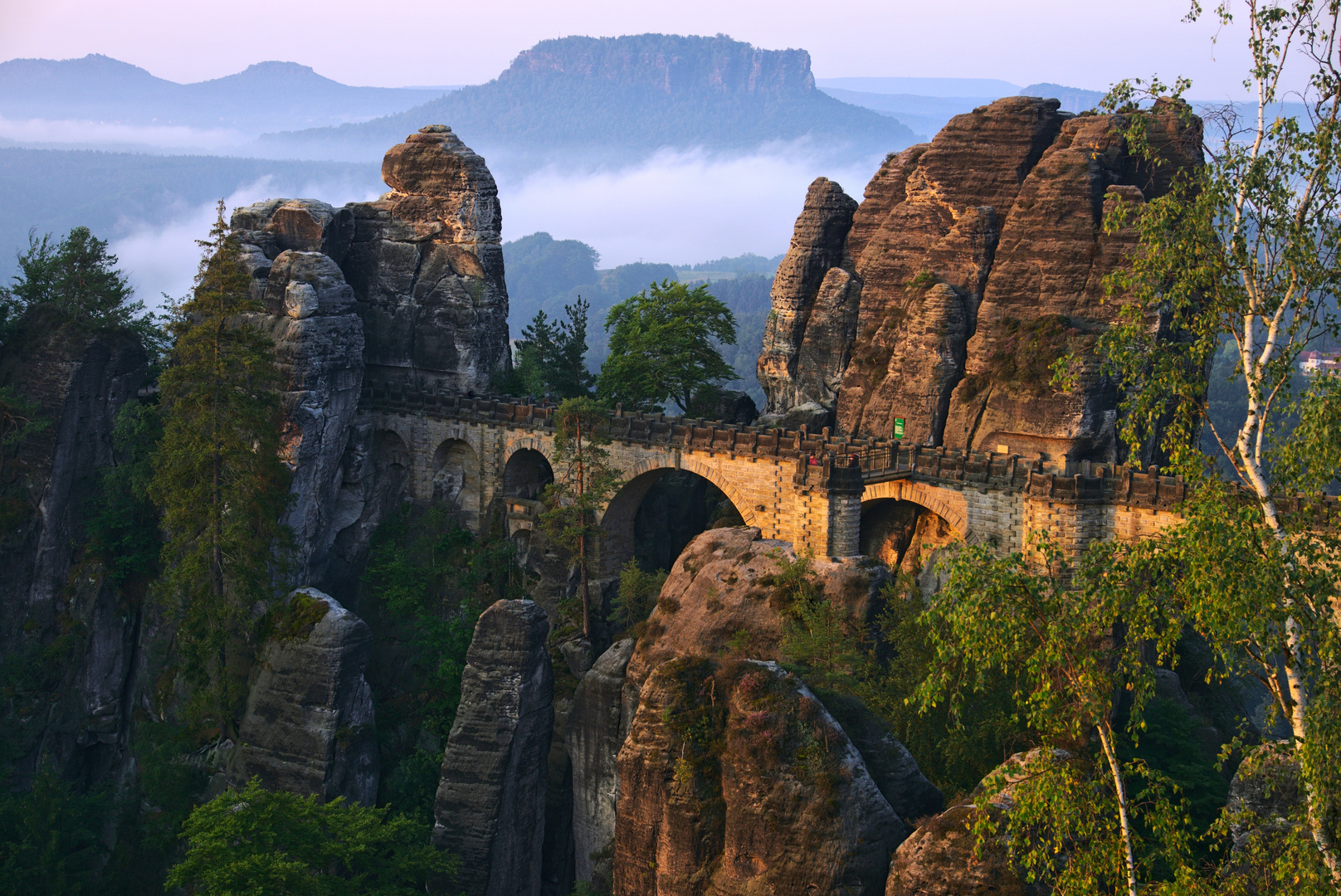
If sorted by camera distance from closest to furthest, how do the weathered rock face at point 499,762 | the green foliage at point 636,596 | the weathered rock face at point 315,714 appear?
the weathered rock face at point 499,762 < the weathered rock face at point 315,714 < the green foliage at point 636,596

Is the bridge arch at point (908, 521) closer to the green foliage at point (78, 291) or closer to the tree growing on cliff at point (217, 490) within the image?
the tree growing on cliff at point (217, 490)

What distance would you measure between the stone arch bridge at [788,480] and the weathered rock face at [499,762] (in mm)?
10067

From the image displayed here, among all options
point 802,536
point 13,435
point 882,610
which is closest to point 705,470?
point 802,536

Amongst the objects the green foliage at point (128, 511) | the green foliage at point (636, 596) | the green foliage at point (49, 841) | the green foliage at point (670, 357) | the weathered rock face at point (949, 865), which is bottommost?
the green foliage at point (49, 841)

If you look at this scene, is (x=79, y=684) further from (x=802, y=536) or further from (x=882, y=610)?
(x=882, y=610)

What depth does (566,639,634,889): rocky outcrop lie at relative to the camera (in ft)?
108

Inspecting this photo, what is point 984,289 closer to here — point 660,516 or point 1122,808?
point 660,516

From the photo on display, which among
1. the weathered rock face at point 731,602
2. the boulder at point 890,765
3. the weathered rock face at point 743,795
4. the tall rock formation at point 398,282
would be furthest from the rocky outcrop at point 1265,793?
the tall rock formation at point 398,282

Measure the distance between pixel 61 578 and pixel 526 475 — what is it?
16.8 metres

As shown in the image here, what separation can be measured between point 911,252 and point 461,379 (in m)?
18.5

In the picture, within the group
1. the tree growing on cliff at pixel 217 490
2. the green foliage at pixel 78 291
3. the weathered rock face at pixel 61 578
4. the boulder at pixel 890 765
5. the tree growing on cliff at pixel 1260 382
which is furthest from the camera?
the green foliage at pixel 78 291

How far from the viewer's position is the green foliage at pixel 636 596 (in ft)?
128

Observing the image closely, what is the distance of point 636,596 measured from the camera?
3938cm

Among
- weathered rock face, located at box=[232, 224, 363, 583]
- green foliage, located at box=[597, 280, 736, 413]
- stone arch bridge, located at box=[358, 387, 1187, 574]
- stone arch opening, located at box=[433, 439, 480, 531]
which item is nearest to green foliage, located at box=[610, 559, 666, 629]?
stone arch bridge, located at box=[358, 387, 1187, 574]
